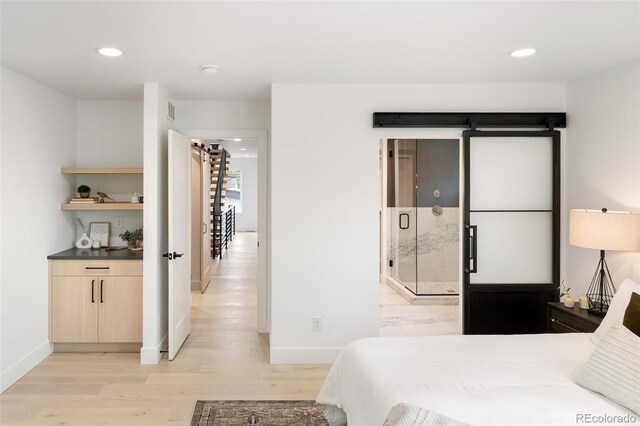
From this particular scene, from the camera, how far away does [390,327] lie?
4.89 meters

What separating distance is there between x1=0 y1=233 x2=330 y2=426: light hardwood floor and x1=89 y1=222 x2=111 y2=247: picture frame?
1130 mm

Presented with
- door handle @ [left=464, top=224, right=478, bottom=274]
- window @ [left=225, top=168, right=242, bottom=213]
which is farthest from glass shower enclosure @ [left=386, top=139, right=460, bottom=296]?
window @ [left=225, top=168, right=242, bottom=213]

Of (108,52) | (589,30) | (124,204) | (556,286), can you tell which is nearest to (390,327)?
(556,286)

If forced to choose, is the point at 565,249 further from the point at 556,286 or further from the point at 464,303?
the point at 464,303

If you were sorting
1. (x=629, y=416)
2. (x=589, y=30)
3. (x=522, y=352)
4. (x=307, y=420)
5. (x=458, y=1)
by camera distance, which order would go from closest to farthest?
(x=629, y=416) → (x=458, y=1) → (x=522, y=352) → (x=589, y=30) → (x=307, y=420)

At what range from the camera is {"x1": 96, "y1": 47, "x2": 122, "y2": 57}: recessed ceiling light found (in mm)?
2809

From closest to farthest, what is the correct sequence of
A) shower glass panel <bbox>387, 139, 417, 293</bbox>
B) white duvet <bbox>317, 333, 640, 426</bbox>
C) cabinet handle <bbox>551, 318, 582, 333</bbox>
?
white duvet <bbox>317, 333, 640, 426</bbox> < cabinet handle <bbox>551, 318, 582, 333</bbox> < shower glass panel <bbox>387, 139, 417, 293</bbox>

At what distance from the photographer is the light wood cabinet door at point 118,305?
154 inches

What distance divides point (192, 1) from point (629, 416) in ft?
8.61

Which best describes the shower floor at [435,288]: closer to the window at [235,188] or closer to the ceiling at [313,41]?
the ceiling at [313,41]

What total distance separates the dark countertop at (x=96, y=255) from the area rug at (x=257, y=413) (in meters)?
1.58

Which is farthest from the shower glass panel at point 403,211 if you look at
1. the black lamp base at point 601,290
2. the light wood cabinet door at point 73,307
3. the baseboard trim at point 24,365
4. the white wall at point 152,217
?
the baseboard trim at point 24,365

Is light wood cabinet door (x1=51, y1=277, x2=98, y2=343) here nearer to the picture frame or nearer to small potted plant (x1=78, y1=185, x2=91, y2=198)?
the picture frame

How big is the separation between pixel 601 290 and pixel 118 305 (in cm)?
389
